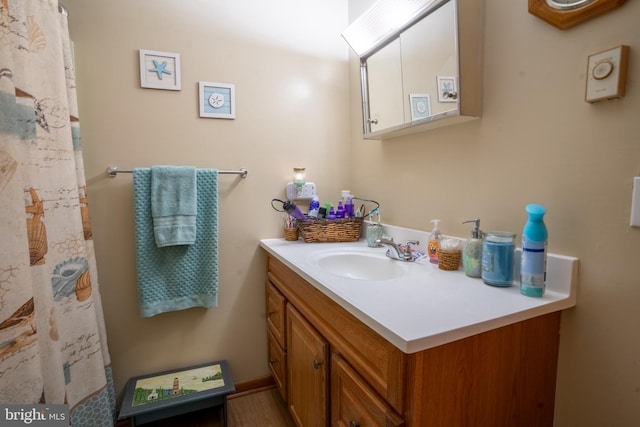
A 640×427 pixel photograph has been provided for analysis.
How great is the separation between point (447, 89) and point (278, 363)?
1396 millimetres

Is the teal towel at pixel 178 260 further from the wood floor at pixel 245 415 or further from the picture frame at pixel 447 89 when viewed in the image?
the picture frame at pixel 447 89

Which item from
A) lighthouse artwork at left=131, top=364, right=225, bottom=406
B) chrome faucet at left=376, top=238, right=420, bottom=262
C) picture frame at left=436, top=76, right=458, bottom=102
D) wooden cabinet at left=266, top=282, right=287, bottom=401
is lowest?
lighthouse artwork at left=131, top=364, right=225, bottom=406

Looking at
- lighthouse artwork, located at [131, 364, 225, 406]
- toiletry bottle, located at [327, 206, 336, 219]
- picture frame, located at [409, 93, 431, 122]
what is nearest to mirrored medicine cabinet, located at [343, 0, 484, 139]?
picture frame, located at [409, 93, 431, 122]

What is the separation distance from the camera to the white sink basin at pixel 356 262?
4.10ft

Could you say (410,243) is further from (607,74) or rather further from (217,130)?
(217,130)

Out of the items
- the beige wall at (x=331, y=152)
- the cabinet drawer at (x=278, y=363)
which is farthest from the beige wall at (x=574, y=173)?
the cabinet drawer at (x=278, y=363)

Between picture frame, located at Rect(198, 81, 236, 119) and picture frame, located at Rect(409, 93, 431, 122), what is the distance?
0.88m

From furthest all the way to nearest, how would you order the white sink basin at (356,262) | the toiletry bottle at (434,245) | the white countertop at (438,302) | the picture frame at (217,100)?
the picture frame at (217,100) → the white sink basin at (356,262) → the toiletry bottle at (434,245) → the white countertop at (438,302)

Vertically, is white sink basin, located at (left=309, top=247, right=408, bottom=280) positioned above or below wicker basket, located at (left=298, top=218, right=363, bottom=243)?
below

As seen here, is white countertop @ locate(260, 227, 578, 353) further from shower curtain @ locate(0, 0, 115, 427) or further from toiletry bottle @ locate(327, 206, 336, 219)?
shower curtain @ locate(0, 0, 115, 427)

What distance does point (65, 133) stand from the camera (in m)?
1.10

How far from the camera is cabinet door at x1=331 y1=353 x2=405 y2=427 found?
0.68 metres

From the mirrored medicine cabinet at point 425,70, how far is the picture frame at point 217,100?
64 centimetres

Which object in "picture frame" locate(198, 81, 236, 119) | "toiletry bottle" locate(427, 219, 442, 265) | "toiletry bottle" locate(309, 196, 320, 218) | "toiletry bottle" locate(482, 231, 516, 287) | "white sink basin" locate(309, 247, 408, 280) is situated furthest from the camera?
"toiletry bottle" locate(309, 196, 320, 218)
